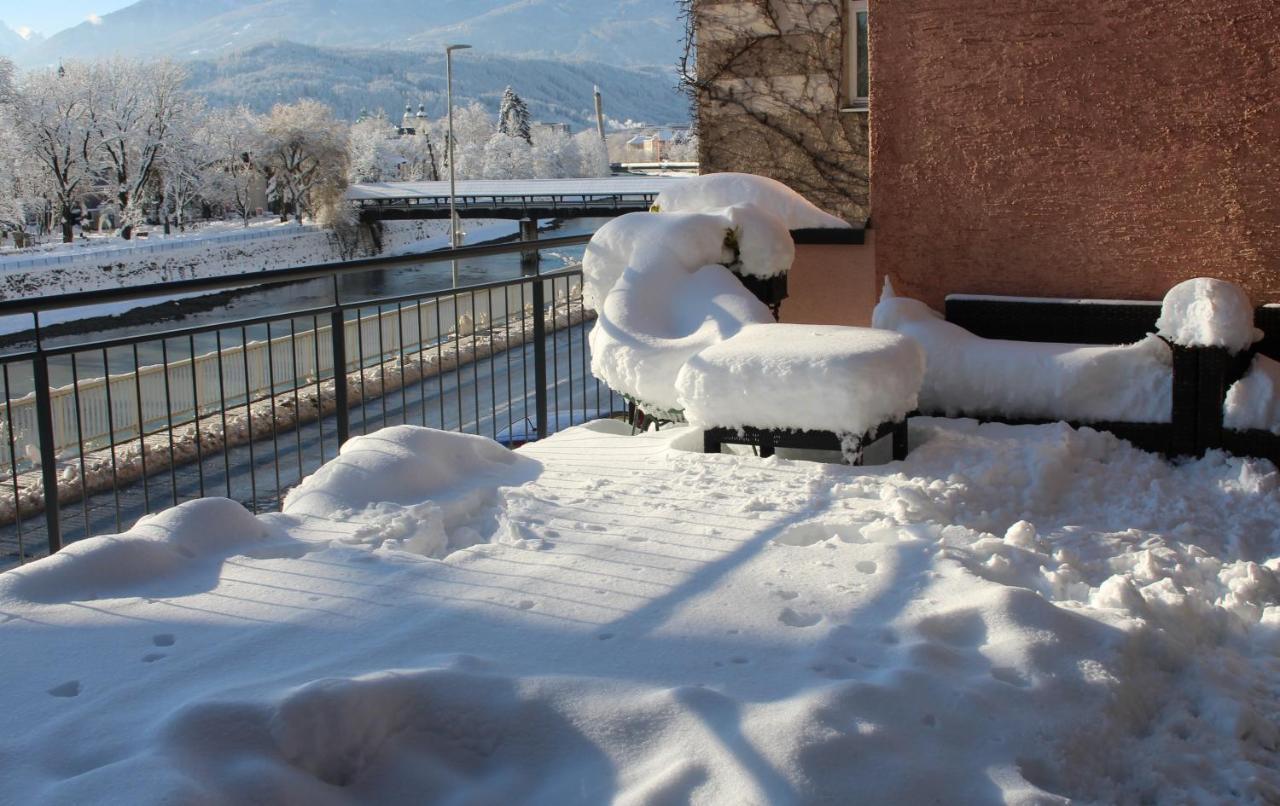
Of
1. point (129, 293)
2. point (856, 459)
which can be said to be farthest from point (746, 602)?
point (129, 293)

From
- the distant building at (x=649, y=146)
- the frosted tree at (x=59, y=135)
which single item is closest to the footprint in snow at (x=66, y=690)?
the frosted tree at (x=59, y=135)

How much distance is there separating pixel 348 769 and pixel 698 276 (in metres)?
3.38

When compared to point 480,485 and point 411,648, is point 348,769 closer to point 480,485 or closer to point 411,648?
point 411,648

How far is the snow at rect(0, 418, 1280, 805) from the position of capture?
6.37ft

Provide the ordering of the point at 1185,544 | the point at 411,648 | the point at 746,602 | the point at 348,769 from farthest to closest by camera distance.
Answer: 1. the point at 1185,544
2. the point at 746,602
3. the point at 411,648
4. the point at 348,769

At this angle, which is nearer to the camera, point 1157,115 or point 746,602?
point 746,602

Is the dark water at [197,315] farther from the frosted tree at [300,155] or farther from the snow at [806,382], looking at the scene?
the snow at [806,382]

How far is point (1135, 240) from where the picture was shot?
5027mm

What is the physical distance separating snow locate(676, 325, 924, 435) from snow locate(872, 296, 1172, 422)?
0.59 meters

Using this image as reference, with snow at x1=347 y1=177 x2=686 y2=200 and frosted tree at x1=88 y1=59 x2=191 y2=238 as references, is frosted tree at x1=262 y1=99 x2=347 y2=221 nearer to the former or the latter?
snow at x1=347 y1=177 x2=686 y2=200

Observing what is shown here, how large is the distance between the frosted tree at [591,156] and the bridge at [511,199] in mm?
42453

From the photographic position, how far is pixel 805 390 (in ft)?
13.1

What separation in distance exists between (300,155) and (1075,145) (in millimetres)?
59775

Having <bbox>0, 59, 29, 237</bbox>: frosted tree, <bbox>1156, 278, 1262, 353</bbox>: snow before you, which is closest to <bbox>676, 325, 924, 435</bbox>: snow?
<bbox>1156, 278, 1262, 353</bbox>: snow
